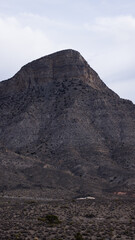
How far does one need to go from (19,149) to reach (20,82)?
914 inches

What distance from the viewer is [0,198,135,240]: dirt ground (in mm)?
26609

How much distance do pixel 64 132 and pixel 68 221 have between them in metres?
49.7

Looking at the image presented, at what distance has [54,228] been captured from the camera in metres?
29.4

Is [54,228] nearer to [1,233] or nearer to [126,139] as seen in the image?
[1,233]

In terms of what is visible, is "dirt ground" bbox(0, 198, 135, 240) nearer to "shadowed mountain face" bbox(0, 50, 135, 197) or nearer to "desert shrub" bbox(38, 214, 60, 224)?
"desert shrub" bbox(38, 214, 60, 224)

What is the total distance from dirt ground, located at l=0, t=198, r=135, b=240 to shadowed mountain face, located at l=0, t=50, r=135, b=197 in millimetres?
15571

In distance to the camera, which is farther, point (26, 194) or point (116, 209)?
point (26, 194)

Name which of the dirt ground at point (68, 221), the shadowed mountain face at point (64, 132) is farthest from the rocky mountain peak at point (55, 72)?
the dirt ground at point (68, 221)

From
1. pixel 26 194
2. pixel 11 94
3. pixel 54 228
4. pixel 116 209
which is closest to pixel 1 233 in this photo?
pixel 54 228

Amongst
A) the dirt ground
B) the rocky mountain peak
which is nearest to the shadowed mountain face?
the rocky mountain peak

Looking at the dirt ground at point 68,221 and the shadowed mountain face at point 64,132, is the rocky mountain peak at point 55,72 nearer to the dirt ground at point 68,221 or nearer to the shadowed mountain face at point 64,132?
the shadowed mountain face at point 64,132

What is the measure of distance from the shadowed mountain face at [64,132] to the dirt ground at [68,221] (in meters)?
A: 15.6

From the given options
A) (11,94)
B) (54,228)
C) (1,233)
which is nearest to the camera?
(1,233)

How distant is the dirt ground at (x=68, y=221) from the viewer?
26.6m
